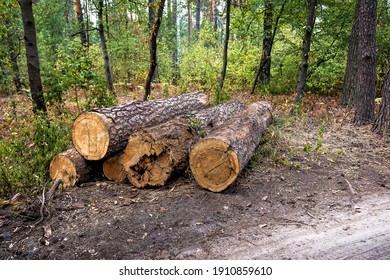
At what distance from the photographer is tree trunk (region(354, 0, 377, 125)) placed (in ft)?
25.3

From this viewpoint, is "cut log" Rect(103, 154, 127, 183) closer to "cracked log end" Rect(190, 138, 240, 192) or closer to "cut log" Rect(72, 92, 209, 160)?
"cut log" Rect(72, 92, 209, 160)

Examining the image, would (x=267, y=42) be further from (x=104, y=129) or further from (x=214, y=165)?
(x=104, y=129)

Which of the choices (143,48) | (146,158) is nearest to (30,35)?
(146,158)

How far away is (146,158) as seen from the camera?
4.78 m

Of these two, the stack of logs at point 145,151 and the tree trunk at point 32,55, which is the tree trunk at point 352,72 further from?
the tree trunk at point 32,55

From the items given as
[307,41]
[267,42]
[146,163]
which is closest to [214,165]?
[146,163]

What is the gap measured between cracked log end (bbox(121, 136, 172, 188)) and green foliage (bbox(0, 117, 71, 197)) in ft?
4.46

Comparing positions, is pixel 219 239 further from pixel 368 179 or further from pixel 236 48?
pixel 236 48

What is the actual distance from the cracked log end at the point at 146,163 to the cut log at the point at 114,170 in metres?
0.25

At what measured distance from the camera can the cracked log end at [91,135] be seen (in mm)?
4777

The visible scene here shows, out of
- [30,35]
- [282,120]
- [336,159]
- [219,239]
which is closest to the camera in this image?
[219,239]

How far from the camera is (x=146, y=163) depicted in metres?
4.78

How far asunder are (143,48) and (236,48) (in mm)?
4767

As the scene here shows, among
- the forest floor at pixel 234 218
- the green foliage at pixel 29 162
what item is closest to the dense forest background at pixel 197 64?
the green foliage at pixel 29 162
